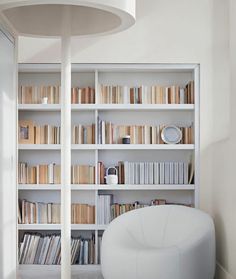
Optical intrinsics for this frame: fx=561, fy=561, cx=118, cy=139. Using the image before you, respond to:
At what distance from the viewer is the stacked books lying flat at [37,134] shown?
5.79 m

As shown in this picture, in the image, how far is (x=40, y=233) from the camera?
19.5ft

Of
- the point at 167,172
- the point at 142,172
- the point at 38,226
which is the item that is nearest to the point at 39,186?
the point at 38,226

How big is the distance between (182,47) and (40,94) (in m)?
1.54

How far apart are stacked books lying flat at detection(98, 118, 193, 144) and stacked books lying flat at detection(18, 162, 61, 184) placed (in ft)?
2.03

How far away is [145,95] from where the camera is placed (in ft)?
19.1

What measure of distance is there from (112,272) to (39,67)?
7.53 ft

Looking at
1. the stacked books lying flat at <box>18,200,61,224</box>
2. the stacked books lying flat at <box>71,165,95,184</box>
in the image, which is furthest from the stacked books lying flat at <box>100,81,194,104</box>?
the stacked books lying flat at <box>18,200,61,224</box>

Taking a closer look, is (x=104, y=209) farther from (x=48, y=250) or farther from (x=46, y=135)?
(x=46, y=135)

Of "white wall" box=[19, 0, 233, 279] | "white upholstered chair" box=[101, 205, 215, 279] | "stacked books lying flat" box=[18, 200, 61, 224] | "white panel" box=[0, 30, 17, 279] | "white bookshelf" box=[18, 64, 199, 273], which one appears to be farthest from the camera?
"white bookshelf" box=[18, 64, 199, 273]

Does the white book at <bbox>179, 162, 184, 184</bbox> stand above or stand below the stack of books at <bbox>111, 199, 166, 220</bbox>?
above

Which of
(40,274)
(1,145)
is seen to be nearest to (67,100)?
(1,145)

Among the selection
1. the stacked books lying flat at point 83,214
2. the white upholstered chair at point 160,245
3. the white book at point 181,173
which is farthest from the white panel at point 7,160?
the white book at point 181,173

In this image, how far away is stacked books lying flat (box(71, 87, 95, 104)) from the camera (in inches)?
228

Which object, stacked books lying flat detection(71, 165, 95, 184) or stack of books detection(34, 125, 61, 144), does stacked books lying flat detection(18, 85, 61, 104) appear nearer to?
stack of books detection(34, 125, 61, 144)
